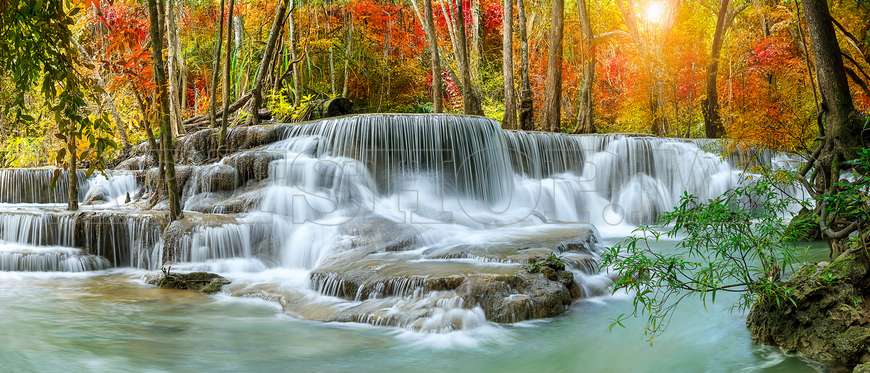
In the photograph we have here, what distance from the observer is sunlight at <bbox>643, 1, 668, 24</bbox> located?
2391cm

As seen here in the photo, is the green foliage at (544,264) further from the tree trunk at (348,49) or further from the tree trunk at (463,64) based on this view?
the tree trunk at (348,49)

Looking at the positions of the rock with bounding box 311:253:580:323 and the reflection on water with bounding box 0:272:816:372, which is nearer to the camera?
the reflection on water with bounding box 0:272:816:372

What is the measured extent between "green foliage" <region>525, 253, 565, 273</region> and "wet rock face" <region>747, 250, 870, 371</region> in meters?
2.60

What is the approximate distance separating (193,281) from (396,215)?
4001 mm

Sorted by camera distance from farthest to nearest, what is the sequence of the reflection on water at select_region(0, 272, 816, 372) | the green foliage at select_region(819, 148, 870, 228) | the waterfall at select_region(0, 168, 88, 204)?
the waterfall at select_region(0, 168, 88, 204) → the reflection on water at select_region(0, 272, 816, 372) → the green foliage at select_region(819, 148, 870, 228)

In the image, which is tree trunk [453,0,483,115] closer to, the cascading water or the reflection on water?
the cascading water

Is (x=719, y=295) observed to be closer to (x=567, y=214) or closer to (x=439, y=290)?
(x=439, y=290)

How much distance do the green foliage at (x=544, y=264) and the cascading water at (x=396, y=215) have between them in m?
0.17

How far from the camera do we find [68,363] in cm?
581

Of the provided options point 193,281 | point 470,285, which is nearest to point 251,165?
point 193,281

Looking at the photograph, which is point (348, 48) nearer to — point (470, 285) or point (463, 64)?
point (463, 64)

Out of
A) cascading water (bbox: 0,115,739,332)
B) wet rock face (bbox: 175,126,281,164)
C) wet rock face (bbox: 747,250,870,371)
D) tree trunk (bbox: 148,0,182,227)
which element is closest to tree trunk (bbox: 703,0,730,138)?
cascading water (bbox: 0,115,739,332)

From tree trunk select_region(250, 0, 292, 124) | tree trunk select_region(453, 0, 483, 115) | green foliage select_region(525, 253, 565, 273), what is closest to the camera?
Answer: green foliage select_region(525, 253, 565, 273)

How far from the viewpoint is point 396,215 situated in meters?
11.8
